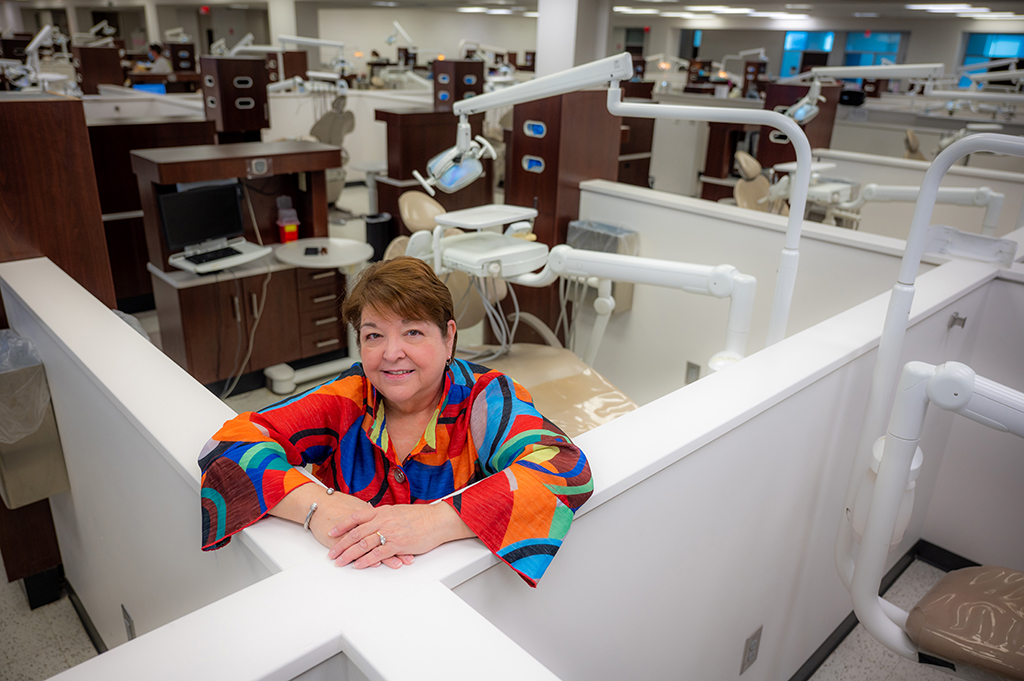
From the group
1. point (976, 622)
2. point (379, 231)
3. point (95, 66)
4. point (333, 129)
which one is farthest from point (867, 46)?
point (976, 622)

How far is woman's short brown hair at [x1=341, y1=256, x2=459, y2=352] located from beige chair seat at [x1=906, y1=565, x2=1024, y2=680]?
1058 millimetres

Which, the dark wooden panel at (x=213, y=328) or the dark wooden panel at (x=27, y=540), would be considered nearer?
the dark wooden panel at (x=27, y=540)

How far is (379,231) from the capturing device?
16.2 feet

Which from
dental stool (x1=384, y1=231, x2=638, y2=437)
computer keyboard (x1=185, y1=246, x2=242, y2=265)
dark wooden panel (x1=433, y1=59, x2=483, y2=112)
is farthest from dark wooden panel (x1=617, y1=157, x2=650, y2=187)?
dental stool (x1=384, y1=231, x2=638, y2=437)

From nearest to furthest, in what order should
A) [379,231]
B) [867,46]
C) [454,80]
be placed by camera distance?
[379,231], [454,80], [867,46]

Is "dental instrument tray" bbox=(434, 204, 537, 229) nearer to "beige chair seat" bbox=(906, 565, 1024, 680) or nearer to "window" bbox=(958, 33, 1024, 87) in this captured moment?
"beige chair seat" bbox=(906, 565, 1024, 680)

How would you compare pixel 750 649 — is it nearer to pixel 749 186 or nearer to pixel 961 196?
pixel 961 196

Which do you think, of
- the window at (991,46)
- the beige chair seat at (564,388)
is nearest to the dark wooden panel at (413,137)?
the beige chair seat at (564,388)

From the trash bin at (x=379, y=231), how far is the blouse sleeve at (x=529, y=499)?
13.4 ft

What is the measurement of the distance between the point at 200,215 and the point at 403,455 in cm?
271

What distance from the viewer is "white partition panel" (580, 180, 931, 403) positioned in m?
2.71

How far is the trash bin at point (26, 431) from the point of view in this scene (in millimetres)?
1837

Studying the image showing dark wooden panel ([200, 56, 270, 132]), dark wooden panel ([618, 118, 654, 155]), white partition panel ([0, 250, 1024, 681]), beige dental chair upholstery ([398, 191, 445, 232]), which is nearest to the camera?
white partition panel ([0, 250, 1024, 681])

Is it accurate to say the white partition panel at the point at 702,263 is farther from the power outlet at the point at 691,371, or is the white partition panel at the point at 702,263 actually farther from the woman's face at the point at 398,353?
the woman's face at the point at 398,353
